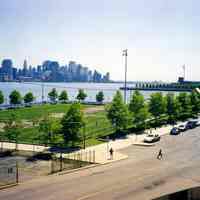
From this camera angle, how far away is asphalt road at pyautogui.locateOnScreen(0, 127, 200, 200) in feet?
82.1

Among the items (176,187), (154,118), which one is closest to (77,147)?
(176,187)

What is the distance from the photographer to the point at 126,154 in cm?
3916

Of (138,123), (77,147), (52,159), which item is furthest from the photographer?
(138,123)

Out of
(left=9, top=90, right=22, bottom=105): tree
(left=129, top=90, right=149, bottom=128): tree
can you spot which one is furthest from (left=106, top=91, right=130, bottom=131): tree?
(left=9, top=90, right=22, bottom=105): tree

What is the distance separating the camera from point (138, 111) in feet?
186

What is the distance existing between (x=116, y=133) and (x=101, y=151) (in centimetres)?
1176

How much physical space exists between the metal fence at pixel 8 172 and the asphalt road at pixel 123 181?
157 cm

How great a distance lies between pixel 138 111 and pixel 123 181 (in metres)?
29.1

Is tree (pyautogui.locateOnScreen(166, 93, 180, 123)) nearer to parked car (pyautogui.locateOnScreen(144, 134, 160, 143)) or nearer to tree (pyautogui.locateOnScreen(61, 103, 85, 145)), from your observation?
parked car (pyautogui.locateOnScreen(144, 134, 160, 143))

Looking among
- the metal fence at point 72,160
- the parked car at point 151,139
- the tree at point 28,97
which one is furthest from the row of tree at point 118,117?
the tree at point 28,97

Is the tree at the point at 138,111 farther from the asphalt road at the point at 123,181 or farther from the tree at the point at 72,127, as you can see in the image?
the asphalt road at the point at 123,181

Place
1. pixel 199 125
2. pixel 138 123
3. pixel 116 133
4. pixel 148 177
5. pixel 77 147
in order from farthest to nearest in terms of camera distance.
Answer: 1. pixel 199 125
2. pixel 138 123
3. pixel 116 133
4. pixel 77 147
5. pixel 148 177

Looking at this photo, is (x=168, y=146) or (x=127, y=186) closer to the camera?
(x=127, y=186)

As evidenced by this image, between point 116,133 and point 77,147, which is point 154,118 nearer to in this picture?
point 116,133
